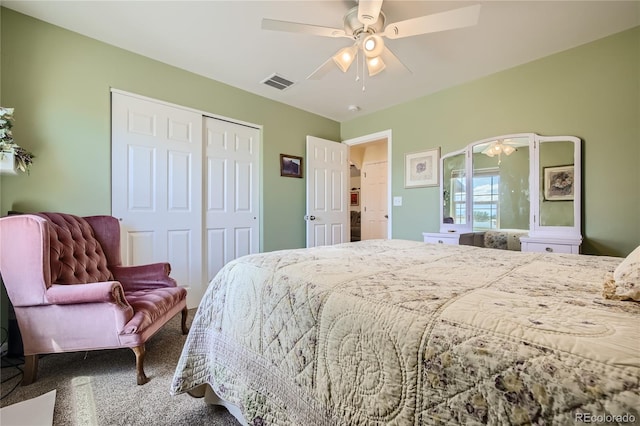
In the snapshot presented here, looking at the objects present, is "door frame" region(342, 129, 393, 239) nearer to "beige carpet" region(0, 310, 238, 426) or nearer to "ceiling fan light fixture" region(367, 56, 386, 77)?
"ceiling fan light fixture" region(367, 56, 386, 77)

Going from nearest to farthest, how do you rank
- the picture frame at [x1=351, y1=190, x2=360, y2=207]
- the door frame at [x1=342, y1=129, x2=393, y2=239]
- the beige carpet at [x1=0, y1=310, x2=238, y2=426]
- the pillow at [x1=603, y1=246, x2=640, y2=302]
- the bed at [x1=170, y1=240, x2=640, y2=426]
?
the bed at [x1=170, y1=240, x2=640, y2=426] < the pillow at [x1=603, y1=246, x2=640, y2=302] < the beige carpet at [x1=0, y1=310, x2=238, y2=426] < the door frame at [x1=342, y1=129, x2=393, y2=239] < the picture frame at [x1=351, y1=190, x2=360, y2=207]

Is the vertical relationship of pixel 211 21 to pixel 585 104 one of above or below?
above

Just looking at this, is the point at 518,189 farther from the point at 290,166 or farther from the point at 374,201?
the point at 374,201

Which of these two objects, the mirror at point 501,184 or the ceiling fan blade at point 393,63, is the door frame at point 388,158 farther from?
the ceiling fan blade at point 393,63

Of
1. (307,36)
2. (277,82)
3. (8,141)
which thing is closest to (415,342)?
(307,36)

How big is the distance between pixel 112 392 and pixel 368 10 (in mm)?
2574

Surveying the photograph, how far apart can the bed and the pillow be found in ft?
0.04

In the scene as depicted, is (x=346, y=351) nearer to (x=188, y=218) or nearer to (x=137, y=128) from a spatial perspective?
(x=188, y=218)

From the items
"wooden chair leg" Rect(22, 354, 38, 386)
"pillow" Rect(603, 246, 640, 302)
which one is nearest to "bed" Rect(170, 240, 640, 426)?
"pillow" Rect(603, 246, 640, 302)

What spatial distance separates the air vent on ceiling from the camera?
2.95m

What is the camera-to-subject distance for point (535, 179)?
2635mm

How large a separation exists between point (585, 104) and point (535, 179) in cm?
72

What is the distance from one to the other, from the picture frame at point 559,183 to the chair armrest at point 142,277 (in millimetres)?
3425

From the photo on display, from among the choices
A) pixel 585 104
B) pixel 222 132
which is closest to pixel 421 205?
pixel 585 104
